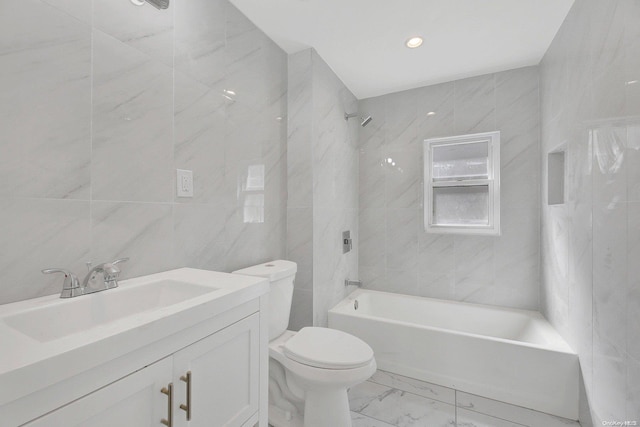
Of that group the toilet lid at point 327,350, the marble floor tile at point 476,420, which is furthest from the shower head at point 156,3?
the marble floor tile at point 476,420

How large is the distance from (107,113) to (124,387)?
0.95 metres

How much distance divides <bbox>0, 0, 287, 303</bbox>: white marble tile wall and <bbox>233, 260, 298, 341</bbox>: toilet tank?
175 millimetres

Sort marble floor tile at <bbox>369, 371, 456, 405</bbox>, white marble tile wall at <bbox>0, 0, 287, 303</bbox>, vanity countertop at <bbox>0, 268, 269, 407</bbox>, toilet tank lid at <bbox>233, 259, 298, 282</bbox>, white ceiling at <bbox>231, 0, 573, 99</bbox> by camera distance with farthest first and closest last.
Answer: marble floor tile at <bbox>369, 371, 456, 405</bbox>, white ceiling at <bbox>231, 0, 573, 99</bbox>, toilet tank lid at <bbox>233, 259, 298, 282</bbox>, white marble tile wall at <bbox>0, 0, 287, 303</bbox>, vanity countertop at <bbox>0, 268, 269, 407</bbox>

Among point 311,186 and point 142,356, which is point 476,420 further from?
point 142,356

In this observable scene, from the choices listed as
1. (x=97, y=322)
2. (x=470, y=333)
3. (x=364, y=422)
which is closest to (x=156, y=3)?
(x=97, y=322)

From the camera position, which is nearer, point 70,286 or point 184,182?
point 70,286

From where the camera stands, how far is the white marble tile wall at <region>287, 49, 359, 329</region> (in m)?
2.03

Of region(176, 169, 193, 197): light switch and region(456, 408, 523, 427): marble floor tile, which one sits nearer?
region(176, 169, 193, 197): light switch

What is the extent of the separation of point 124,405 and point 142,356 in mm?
104

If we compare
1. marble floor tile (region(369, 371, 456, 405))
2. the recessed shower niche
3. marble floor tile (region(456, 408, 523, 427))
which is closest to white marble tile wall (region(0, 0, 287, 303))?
marble floor tile (region(369, 371, 456, 405))

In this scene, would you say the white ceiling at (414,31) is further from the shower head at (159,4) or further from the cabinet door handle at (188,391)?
the cabinet door handle at (188,391)

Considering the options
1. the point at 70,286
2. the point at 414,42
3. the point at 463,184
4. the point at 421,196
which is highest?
the point at 414,42

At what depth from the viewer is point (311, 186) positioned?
2018 mm

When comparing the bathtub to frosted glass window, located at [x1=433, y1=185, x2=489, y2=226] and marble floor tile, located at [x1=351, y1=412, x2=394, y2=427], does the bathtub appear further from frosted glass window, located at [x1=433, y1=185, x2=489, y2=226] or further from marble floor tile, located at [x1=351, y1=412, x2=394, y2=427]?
frosted glass window, located at [x1=433, y1=185, x2=489, y2=226]
